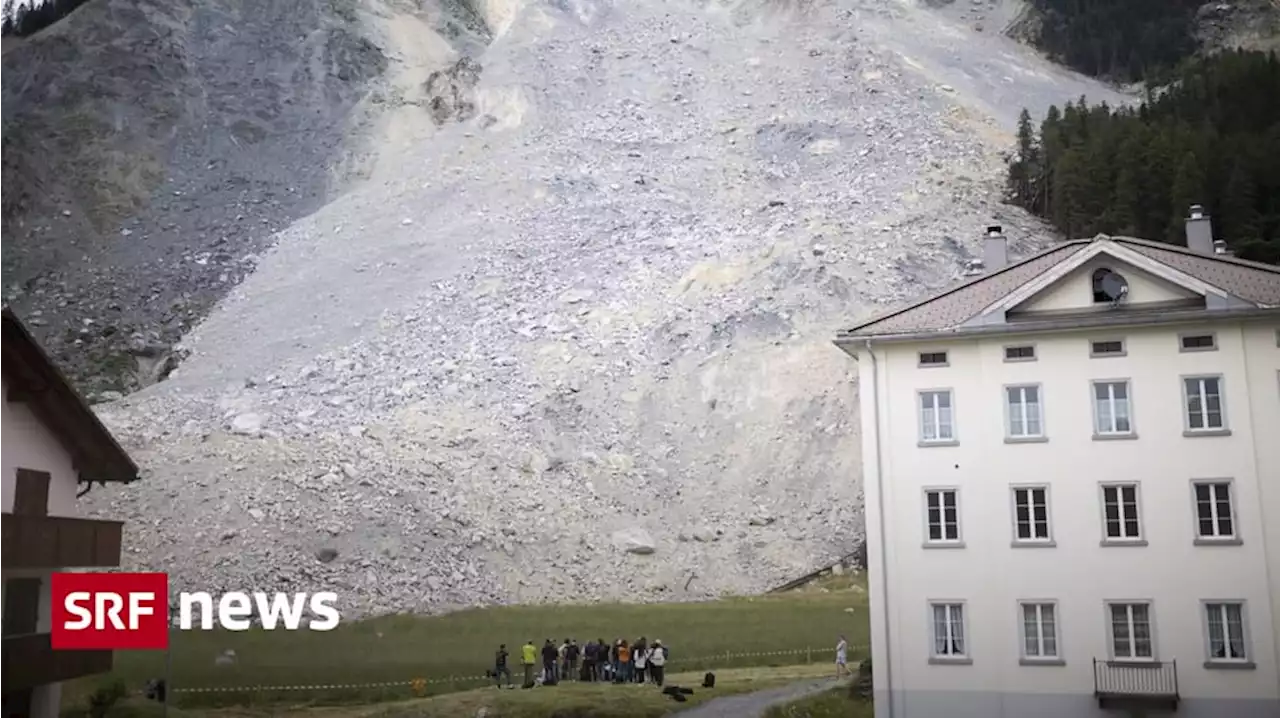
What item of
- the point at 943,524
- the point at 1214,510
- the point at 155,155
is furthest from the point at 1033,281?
the point at 155,155

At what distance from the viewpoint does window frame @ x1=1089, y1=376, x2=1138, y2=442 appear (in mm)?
18469

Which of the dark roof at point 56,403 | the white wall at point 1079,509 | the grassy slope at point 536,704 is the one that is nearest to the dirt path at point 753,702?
the grassy slope at point 536,704

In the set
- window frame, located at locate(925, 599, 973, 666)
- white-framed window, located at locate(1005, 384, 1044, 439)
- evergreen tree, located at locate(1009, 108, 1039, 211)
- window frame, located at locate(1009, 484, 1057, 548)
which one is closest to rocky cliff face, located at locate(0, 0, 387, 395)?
evergreen tree, located at locate(1009, 108, 1039, 211)

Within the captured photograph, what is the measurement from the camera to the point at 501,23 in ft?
234

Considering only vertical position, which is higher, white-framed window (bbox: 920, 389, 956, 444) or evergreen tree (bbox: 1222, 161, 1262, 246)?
evergreen tree (bbox: 1222, 161, 1262, 246)

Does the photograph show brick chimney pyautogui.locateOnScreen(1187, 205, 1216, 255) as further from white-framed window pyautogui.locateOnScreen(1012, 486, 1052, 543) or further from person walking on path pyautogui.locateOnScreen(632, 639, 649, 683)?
person walking on path pyautogui.locateOnScreen(632, 639, 649, 683)

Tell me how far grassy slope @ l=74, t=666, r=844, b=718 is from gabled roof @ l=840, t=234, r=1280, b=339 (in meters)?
6.71

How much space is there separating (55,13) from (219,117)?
1152 centimetres

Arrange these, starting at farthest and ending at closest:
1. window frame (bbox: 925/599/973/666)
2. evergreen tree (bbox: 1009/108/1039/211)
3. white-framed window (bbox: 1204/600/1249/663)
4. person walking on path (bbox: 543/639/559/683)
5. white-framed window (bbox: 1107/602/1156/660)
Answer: evergreen tree (bbox: 1009/108/1039/211) → person walking on path (bbox: 543/639/559/683) → window frame (bbox: 925/599/973/666) → white-framed window (bbox: 1107/602/1156/660) → white-framed window (bbox: 1204/600/1249/663)

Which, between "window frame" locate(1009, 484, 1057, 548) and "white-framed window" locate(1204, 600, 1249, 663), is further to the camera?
"window frame" locate(1009, 484, 1057, 548)

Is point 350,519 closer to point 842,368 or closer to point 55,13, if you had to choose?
point 842,368

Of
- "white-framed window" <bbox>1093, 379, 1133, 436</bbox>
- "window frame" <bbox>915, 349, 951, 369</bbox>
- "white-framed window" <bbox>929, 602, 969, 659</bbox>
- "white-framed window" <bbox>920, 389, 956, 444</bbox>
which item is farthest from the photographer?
"window frame" <bbox>915, 349, 951, 369</bbox>

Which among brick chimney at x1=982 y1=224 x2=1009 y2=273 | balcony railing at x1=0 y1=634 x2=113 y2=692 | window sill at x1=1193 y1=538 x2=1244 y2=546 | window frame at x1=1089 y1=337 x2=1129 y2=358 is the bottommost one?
balcony railing at x1=0 y1=634 x2=113 y2=692

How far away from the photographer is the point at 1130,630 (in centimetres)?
1775
